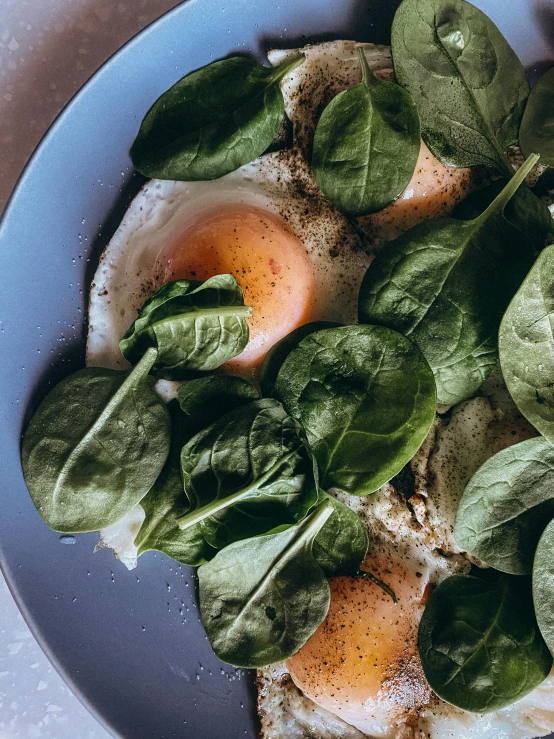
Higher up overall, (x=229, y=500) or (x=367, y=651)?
(x=229, y=500)

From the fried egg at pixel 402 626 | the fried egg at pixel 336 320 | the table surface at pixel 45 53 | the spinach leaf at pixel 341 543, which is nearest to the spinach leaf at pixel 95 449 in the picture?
the fried egg at pixel 336 320

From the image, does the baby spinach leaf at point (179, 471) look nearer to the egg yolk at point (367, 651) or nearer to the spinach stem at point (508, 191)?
the egg yolk at point (367, 651)

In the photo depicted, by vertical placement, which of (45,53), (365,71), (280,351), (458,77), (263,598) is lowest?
(263,598)

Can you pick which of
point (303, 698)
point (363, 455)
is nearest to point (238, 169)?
point (363, 455)

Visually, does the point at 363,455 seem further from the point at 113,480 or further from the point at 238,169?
the point at 238,169

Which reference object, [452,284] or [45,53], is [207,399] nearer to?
[452,284]

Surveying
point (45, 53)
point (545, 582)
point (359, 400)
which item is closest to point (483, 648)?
point (545, 582)
